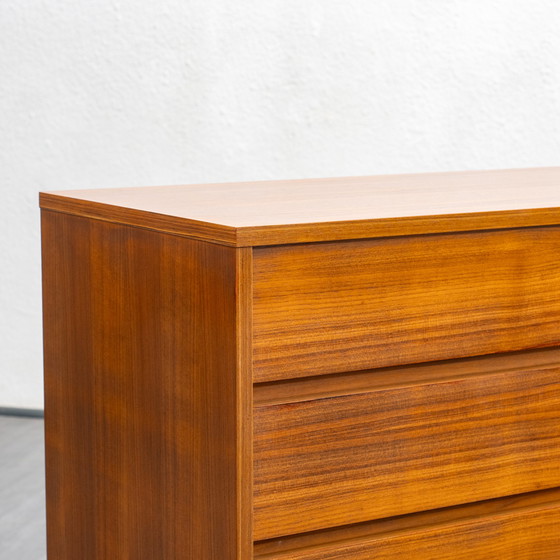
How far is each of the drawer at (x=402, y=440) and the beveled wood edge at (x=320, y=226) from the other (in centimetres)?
21

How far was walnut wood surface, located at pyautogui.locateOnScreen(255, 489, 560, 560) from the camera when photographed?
4.85ft

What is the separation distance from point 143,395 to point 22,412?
101 inches

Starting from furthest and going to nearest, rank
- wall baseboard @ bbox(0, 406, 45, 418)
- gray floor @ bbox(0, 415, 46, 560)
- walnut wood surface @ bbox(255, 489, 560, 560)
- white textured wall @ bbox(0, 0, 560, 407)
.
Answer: wall baseboard @ bbox(0, 406, 45, 418)
white textured wall @ bbox(0, 0, 560, 407)
gray floor @ bbox(0, 415, 46, 560)
walnut wood surface @ bbox(255, 489, 560, 560)

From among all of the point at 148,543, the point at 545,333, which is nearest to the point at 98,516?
the point at 148,543

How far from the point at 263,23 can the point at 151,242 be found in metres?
2.43

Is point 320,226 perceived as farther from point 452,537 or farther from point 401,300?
point 452,537

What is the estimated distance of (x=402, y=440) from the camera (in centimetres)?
151

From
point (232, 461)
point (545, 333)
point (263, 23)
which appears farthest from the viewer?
point (263, 23)

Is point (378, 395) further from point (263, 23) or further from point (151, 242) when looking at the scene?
point (263, 23)

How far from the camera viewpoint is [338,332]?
143 cm

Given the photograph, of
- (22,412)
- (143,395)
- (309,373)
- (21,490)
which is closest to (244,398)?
(309,373)

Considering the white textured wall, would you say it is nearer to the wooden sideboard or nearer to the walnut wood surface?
the wooden sideboard

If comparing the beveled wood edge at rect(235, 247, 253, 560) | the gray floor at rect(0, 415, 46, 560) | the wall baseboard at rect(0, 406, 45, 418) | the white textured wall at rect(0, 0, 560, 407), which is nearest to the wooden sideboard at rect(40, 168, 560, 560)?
the beveled wood edge at rect(235, 247, 253, 560)

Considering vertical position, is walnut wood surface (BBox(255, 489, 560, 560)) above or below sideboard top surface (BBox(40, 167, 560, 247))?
below
